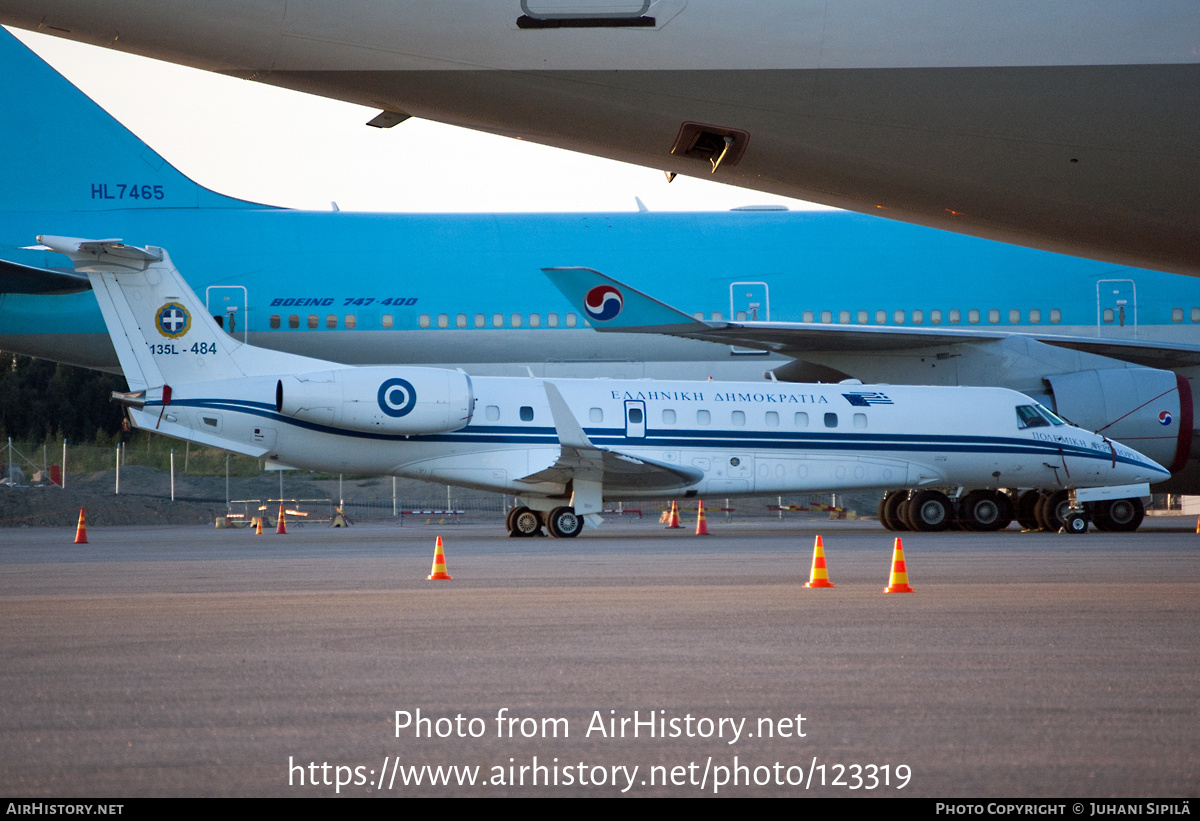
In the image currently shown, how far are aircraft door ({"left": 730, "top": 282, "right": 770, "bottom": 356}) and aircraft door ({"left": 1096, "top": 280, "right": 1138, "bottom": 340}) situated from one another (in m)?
5.97

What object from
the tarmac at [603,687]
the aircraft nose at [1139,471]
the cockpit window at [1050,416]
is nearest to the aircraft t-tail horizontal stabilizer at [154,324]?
the tarmac at [603,687]

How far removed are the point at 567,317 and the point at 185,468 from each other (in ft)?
67.2

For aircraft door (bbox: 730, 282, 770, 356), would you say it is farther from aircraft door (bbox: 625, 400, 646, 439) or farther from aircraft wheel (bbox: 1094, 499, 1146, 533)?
aircraft wheel (bbox: 1094, 499, 1146, 533)

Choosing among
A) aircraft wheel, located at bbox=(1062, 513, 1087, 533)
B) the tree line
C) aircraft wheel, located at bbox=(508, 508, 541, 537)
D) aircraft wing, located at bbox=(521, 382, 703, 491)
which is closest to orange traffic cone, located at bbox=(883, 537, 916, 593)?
aircraft wing, located at bbox=(521, 382, 703, 491)

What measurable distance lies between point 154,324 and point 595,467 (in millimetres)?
6879

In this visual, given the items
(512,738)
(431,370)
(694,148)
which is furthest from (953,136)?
(431,370)

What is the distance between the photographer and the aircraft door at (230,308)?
2147 centimetres

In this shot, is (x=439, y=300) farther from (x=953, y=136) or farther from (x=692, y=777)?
(x=692, y=777)

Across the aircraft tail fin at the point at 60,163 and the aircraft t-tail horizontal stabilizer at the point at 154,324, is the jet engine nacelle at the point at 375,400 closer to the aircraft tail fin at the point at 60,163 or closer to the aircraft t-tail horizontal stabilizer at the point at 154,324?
the aircraft t-tail horizontal stabilizer at the point at 154,324

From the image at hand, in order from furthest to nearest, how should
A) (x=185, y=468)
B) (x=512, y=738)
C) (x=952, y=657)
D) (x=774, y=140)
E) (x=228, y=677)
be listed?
(x=185, y=468) < (x=774, y=140) < (x=952, y=657) < (x=228, y=677) < (x=512, y=738)

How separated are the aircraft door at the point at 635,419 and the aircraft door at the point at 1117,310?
28.8 feet

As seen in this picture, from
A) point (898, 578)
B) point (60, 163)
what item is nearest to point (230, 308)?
point (60, 163)

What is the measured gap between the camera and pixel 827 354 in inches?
862

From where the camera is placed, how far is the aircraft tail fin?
22.5m
